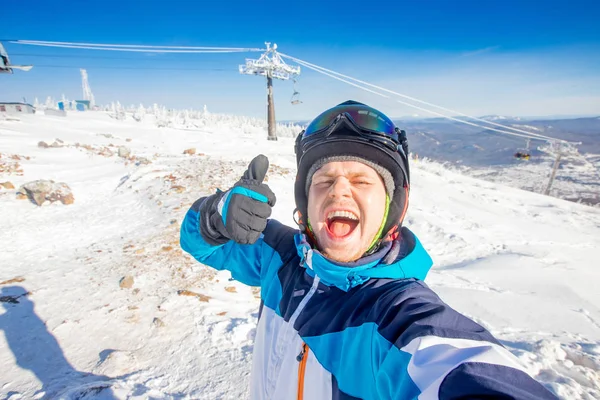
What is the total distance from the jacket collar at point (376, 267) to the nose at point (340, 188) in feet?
1.34

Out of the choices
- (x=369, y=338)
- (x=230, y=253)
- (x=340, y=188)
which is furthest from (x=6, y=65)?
(x=369, y=338)

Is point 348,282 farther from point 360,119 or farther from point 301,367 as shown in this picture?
point 360,119

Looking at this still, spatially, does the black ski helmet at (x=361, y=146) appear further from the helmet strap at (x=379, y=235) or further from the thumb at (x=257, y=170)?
the thumb at (x=257, y=170)

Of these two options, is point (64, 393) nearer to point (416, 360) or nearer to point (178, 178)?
point (416, 360)

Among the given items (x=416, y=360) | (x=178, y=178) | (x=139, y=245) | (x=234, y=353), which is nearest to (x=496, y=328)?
(x=234, y=353)

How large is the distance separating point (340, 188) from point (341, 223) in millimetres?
247

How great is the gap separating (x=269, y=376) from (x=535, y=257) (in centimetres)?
824

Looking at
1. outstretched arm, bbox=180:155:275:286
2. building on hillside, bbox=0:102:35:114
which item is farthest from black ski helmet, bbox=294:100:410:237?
building on hillside, bbox=0:102:35:114

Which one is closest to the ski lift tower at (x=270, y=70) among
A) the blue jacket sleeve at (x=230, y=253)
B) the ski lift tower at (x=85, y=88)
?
the blue jacket sleeve at (x=230, y=253)

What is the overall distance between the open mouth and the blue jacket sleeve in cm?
63

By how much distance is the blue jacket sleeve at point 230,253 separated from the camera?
243 cm

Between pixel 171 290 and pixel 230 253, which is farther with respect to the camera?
pixel 171 290

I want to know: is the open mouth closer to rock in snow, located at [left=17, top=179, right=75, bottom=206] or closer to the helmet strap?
the helmet strap

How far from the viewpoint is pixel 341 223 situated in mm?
1983
